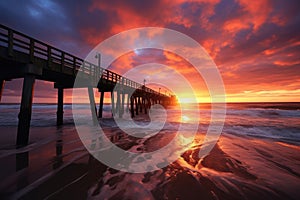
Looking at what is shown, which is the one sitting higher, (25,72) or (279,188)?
(25,72)

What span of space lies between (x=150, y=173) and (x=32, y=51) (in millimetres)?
7521

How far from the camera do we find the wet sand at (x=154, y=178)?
10.3 feet

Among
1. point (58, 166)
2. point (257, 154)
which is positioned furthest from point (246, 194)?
point (58, 166)

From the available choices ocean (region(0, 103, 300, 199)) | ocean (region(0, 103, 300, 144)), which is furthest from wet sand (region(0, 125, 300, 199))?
ocean (region(0, 103, 300, 144))

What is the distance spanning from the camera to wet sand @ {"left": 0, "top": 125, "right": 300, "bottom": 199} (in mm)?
3137

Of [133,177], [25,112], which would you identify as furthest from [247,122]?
[25,112]

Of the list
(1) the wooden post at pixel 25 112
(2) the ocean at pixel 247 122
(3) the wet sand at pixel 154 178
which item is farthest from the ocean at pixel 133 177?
(2) the ocean at pixel 247 122

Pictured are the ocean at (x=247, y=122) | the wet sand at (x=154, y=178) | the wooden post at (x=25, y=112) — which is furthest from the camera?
the ocean at (x=247, y=122)

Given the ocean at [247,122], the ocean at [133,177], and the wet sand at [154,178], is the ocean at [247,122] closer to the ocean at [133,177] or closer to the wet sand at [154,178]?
the wet sand at [154,178]

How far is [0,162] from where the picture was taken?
4.75 meters

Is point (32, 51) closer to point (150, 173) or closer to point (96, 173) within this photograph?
point (96, 173)

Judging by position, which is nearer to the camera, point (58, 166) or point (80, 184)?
point (80, 184)

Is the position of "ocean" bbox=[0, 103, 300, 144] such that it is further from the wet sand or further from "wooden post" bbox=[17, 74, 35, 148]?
"wooden post" bbox=[17, 74, 35, 148]

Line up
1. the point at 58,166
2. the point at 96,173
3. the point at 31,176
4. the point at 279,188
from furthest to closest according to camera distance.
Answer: the point at 58,166, the point at 96,173, the point at 31,176, the point at 279,188
